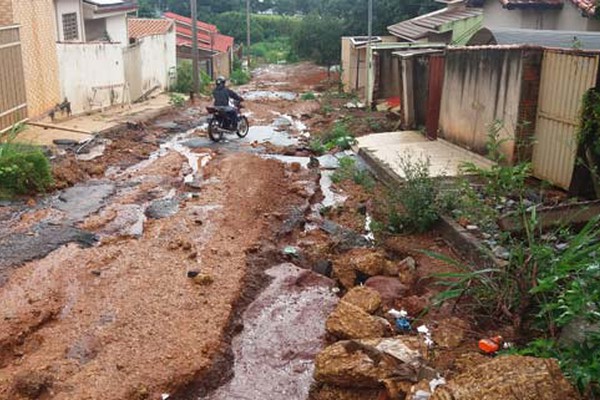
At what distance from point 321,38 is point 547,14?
17385 millimetres

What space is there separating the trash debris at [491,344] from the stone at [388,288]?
1238mm

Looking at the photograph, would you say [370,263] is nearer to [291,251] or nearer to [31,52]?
[291,251]

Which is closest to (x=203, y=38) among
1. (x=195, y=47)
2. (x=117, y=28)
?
(x=117, y=28)

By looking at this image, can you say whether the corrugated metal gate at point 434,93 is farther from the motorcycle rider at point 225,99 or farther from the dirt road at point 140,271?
the motorcycle rider at point 225,99

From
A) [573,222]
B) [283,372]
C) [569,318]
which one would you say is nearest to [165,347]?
[283,372]

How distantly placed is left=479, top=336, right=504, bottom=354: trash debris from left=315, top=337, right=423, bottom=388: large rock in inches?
20.0

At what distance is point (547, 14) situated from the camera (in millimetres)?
14672

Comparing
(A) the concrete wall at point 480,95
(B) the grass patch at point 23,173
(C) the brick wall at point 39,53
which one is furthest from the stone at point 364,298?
(C) the brick wall at point 39,53

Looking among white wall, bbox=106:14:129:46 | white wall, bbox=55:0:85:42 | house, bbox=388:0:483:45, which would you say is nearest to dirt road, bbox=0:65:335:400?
white wall, bbox=55:0:85:42

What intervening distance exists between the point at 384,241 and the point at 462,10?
14.6 m

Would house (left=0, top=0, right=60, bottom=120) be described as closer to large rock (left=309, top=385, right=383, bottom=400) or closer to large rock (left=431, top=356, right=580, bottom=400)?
large rock (left=309, top=385, right=383, bottom=400)

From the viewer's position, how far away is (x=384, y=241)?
7.51 meters

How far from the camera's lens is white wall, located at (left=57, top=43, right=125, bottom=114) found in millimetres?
15922

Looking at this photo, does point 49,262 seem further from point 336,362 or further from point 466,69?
point 466,69
